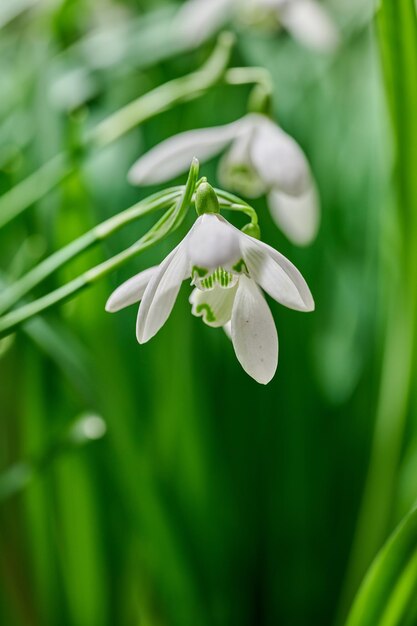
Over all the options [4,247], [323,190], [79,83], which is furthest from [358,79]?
[4,247]

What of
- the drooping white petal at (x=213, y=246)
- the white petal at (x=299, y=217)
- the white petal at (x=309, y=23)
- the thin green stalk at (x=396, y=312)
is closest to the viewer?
the drooping white petal at (x=213, y=246)

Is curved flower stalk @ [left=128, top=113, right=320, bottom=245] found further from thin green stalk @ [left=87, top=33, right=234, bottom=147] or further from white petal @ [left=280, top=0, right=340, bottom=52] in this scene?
white petal @ [left=280, top=0, right=340, bottom=52]

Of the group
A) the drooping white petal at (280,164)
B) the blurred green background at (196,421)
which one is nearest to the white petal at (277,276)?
the drooping white petal at (280,164)

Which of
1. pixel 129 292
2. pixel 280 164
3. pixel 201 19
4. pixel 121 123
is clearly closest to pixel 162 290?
pixel 129 292

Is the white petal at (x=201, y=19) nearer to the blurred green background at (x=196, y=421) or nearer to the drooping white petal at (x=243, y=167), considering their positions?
the blurred green background at (x=196, y=421)

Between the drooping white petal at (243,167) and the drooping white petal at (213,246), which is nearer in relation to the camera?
the drooping white petal at (213,246)

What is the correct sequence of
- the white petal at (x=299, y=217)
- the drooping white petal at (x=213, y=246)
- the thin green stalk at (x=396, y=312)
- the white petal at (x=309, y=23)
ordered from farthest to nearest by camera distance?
the white petal at (x=309, y=23) < the white petal at (x=299, y=217) < the thin green stalk at (x=396, y=312) < the drooping white petal at (x=213, y=246)

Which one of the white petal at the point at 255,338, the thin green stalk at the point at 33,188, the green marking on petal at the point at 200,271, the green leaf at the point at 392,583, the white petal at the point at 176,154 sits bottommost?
the green leaf at the point at 392,583

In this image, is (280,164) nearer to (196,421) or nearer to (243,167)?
(243,167)
